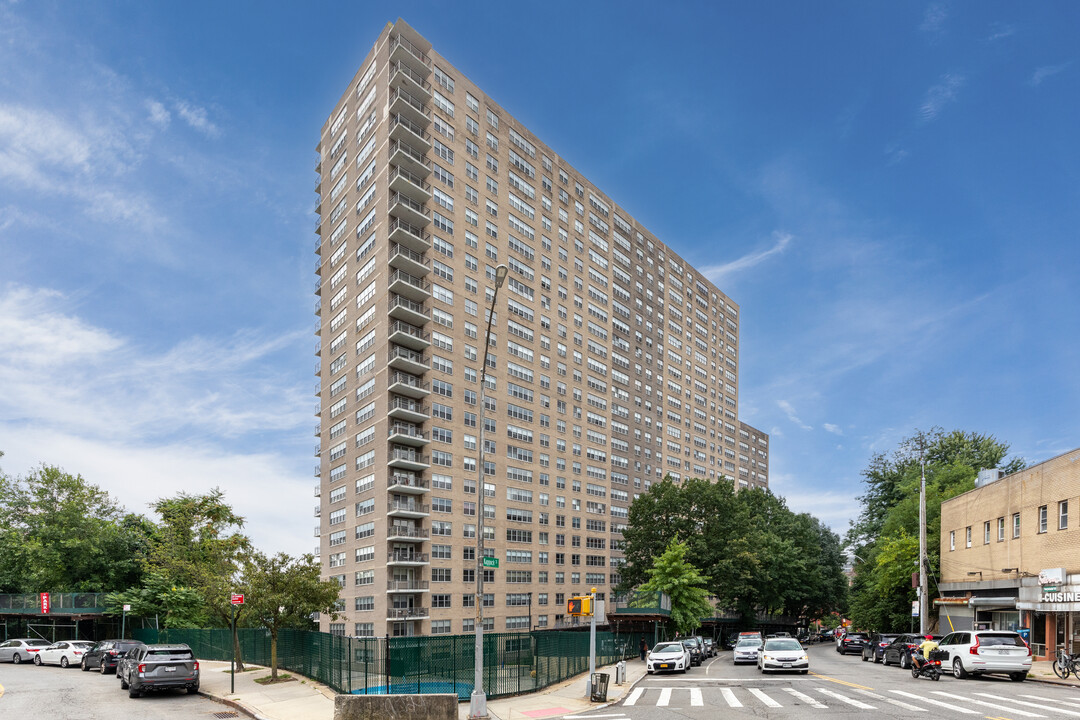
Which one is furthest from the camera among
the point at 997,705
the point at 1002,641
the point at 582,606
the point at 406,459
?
the point at 406,459

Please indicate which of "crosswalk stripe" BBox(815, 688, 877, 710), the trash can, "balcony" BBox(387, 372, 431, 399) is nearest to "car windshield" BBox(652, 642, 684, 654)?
"crosswalk stripe" BBox(815, 688, 877, 710)

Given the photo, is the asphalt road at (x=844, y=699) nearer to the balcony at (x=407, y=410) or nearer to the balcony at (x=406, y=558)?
the balcony at (x=406, y=558)

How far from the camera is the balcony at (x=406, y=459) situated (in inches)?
2721

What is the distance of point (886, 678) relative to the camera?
102 feet

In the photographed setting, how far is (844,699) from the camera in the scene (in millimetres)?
22531

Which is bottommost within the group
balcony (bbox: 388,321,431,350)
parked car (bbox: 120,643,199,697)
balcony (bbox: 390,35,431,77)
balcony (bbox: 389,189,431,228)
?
parked car (bbox: 120,643,199,697)

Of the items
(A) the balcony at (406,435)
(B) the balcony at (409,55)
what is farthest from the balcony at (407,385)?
(B) the balcony at (409,55)

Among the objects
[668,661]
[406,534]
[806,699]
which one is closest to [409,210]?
[406,534]

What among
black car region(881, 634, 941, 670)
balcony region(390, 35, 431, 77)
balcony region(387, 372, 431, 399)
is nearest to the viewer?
black car region(881, 634, 941, 670)

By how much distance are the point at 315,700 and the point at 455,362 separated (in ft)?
179

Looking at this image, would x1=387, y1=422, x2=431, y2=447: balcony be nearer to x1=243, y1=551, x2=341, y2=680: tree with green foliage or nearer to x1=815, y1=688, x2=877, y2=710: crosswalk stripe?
x1=243, y1=551, x2=341, y2=680: tree with green foliage

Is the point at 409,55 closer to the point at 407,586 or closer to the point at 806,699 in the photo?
the point at 407,586

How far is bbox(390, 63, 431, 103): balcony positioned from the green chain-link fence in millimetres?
55593

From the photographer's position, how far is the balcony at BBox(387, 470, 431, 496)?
68.9 m
